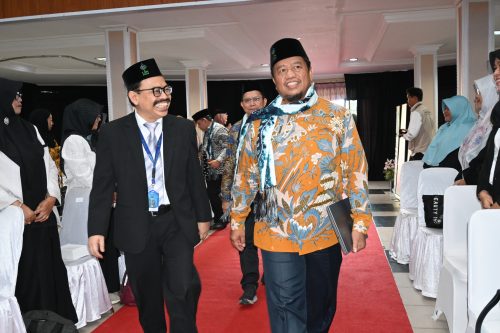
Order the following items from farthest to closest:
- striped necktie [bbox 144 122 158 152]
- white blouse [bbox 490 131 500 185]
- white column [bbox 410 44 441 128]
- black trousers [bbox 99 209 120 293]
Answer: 1. white column [bbox 410 44 441 128]
2. black trousers [bbox 99 209 120 293]
3. white blouse [bbox 490 131 500 185]
4. striped necktie [bbox 144 122 158 152]

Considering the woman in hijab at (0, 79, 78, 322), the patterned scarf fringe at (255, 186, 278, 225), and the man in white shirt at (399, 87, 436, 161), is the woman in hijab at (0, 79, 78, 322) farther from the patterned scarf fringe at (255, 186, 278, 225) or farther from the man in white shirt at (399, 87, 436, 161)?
the man in white shirt at (399, 87, 436, 161)

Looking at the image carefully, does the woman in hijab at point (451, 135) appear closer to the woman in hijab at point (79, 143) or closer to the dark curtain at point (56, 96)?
the woman in hijab at point (79, 143)

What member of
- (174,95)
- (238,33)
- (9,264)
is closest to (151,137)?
(9,264)

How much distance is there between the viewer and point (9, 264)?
2479 mm

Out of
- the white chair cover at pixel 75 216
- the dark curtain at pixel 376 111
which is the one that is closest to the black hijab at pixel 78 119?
the white chair cover at pixel 75 216

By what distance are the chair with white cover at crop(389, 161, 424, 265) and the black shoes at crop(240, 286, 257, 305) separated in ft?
5.19

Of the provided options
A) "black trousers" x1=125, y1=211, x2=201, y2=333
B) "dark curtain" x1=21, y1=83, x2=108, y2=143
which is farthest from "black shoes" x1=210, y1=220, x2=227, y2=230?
"dark curtain" x1=21, y1=83, x2=108, y2=143

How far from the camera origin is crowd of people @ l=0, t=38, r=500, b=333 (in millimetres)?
2045

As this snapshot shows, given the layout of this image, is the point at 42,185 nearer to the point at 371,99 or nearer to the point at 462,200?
the point at 462,200

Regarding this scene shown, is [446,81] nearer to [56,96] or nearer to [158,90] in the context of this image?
[56,96]

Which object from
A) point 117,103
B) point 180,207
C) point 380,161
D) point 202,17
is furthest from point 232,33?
point 380,161

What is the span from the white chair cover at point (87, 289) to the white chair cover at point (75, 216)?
182 mm

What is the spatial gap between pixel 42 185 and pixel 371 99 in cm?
1172

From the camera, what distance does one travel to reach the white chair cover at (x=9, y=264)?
2.45m
